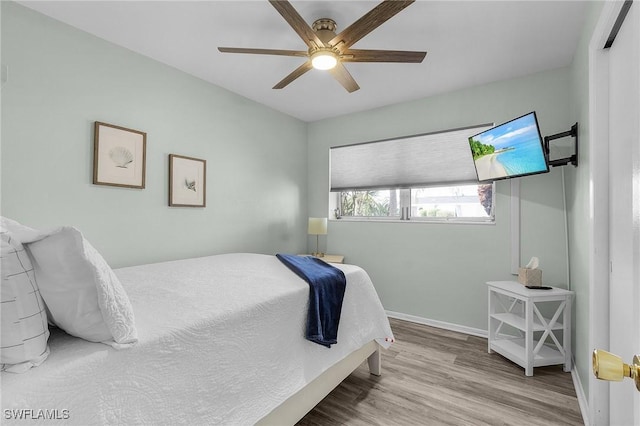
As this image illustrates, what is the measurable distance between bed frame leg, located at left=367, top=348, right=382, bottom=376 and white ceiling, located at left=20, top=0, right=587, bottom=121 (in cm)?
251

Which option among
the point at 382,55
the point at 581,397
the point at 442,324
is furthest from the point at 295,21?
the point at 442,324

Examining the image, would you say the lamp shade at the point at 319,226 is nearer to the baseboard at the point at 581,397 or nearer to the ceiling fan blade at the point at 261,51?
the ceiling fan blade at the point at 261,51

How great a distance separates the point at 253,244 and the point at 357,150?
1.90 meters

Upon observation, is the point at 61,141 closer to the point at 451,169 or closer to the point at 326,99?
the point at 326,99

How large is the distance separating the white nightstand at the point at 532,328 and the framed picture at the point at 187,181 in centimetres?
299

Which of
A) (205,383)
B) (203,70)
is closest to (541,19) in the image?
(203,70)

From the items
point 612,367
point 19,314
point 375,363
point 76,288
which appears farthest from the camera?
point 375,363

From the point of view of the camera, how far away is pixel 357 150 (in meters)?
4.16

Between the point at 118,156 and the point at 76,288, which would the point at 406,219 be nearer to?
the point at 118,156

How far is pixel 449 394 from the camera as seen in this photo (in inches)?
82.5

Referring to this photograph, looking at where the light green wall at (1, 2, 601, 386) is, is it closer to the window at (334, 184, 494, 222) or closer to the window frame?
the window frame

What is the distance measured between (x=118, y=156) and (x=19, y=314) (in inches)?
79.8

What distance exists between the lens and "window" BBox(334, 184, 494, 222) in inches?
133

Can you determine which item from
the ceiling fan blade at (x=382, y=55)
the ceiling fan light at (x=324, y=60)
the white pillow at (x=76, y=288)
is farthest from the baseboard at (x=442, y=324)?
the white pillow at (x=76, y=288)
